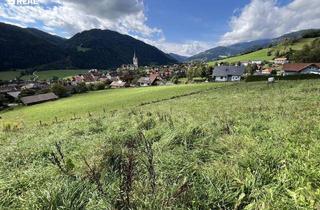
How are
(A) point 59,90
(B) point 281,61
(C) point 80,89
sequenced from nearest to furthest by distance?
1. (A) point 59,90
2. (C) point 80,89
3. (B) point 281,61

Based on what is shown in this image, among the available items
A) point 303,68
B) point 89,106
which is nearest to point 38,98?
point 89,106

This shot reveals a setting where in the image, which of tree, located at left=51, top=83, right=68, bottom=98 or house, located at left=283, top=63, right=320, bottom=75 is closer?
house, located at left=283, top=63, right=320, bottom=75

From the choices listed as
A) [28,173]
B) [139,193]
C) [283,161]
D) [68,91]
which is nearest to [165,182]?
[139,193]

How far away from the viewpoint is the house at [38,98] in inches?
3273

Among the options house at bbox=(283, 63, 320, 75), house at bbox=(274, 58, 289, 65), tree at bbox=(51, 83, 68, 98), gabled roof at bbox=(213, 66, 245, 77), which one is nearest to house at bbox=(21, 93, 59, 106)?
tree at bbox=(51, 83, 68, 98)

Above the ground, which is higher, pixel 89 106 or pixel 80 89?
pixel 89 106

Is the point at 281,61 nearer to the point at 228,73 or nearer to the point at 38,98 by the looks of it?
the point at 228,73

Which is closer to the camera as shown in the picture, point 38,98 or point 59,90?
point 38,98

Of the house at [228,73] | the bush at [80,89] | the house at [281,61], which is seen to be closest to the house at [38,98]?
the bush at [80,89]

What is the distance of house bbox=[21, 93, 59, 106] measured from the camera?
273 ft

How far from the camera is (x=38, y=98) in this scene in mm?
85750

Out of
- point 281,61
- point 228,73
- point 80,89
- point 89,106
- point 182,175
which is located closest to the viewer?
point 182,175

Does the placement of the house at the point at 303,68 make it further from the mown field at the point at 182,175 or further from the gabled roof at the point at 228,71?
the mown field at the point at 182,175

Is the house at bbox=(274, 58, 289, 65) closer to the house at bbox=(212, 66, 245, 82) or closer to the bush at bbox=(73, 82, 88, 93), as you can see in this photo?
the house at bbox=(212, 66, 245, 82)
